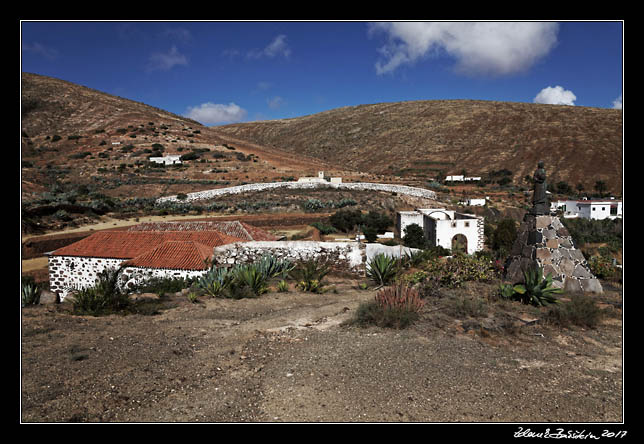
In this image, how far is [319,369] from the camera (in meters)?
4.12

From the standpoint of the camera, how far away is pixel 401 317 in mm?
5574

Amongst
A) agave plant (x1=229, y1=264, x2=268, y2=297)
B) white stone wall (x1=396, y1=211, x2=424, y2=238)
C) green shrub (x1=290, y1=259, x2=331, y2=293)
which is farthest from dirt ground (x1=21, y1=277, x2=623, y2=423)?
white stone wall (x1=396, y1=211, x2=424, y2=238)

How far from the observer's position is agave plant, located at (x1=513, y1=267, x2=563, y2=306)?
6480 mm

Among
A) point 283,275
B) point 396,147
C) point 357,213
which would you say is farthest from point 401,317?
point 396,147

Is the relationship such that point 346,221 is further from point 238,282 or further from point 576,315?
point 576,315

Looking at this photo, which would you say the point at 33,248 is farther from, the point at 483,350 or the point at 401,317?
the point at 483,350

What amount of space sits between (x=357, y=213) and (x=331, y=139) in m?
64.7

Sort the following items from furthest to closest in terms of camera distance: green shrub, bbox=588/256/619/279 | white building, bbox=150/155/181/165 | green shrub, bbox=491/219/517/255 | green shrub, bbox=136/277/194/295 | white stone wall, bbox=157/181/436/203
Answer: white building, bbox=150/155/181/165 < white stone wall, bbox=157/181/436/203 < green shrub, bbox=491/219/517/255 < green shrub, bbox=588/256/619/279 < green shrub, bbox=136/277/194/295

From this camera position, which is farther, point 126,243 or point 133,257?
point 126,243

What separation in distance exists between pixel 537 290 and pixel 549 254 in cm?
131

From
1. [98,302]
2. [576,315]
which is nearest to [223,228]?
[98,302]

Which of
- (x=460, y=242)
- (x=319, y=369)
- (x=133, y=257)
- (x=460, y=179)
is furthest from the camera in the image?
(x=460, y=179)

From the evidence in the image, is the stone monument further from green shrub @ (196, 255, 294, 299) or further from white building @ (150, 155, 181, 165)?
white building @ (150, 155, 181, 165)

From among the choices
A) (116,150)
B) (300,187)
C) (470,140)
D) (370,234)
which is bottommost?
(370,234)
